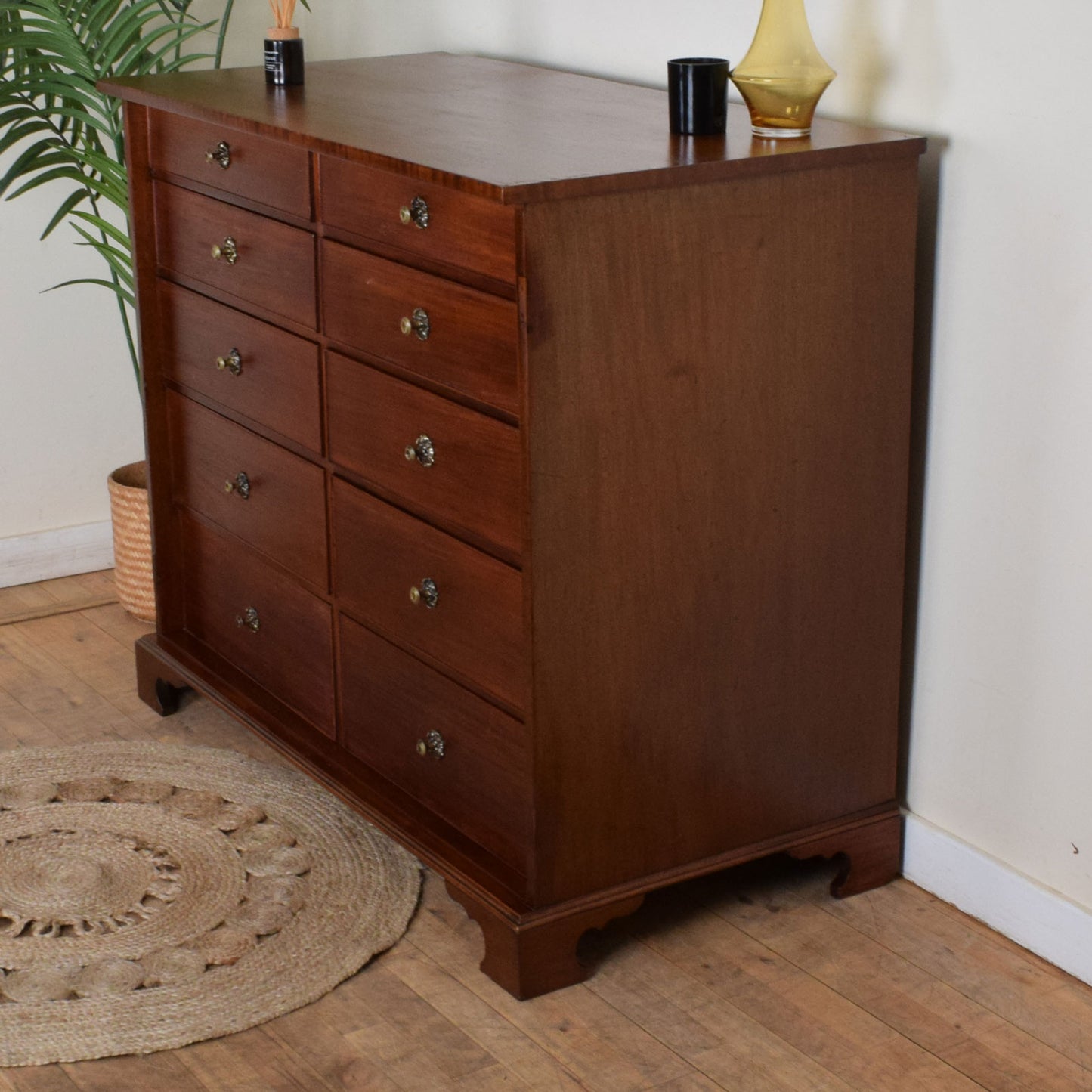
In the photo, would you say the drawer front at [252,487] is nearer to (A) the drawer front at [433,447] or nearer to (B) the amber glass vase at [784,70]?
(A) the drawer front at [433,447]

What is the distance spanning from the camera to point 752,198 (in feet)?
6.08

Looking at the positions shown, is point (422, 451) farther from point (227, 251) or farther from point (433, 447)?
point (227, 251)

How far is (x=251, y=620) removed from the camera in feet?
8.48

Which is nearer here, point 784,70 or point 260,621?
point 784,70

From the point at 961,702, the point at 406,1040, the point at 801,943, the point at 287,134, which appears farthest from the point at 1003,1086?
the point at 287,134

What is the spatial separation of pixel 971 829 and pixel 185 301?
4.65 feet

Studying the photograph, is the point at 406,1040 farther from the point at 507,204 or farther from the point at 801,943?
the point at 507,204

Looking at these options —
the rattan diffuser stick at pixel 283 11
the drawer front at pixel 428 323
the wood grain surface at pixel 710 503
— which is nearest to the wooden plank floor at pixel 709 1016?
the wood grain surface at pixel 710 503

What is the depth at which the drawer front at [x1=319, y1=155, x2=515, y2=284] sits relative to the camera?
1.79 meters

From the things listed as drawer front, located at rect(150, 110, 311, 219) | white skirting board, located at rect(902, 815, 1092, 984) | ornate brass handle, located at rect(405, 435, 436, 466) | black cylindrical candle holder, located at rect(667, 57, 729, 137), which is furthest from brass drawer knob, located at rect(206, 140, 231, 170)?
white skirting board, located at rect(902, 815, 1092, 984)

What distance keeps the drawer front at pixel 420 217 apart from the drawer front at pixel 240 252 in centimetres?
12

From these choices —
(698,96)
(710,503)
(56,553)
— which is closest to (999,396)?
(710,503)

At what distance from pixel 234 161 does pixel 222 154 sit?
29 mm

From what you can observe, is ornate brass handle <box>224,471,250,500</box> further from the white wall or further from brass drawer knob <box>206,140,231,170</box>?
the white wall
